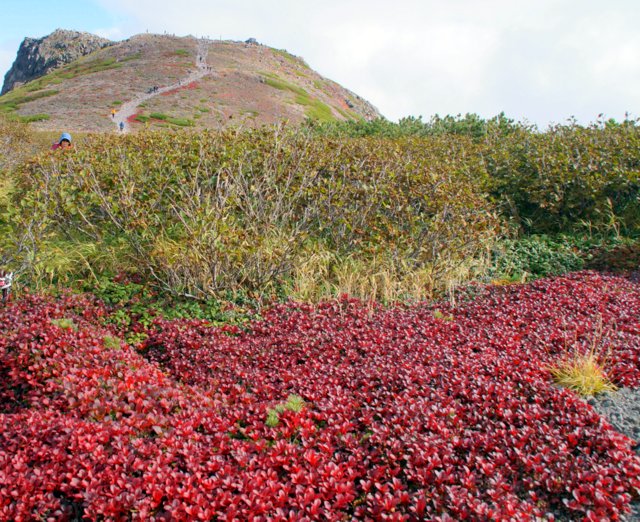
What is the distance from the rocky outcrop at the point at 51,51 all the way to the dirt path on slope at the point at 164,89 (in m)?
26.7

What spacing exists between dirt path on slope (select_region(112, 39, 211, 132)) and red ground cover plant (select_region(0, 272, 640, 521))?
25514 millimetres

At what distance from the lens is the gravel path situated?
3334 millimetres

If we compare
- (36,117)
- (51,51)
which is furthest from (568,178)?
(51,51)

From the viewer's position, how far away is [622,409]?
3.55m

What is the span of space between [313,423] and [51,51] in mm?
97396

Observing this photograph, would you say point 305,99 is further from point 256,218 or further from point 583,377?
point 583,377

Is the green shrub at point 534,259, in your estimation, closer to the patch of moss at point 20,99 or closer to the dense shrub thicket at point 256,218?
the dense shrub thicket at point 256,218

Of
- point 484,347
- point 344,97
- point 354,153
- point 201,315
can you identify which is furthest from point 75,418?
point 344,97

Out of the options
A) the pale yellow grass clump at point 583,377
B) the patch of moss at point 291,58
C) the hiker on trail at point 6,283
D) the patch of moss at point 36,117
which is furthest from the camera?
the patch of moss at point 291,58


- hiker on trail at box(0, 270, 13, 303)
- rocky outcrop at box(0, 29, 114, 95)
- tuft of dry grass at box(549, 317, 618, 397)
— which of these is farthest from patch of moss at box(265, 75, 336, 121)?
tuft of dry grass at box(549, 317, 618, 397)

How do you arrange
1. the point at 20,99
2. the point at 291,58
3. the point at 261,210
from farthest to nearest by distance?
the point at 291,58
the point at 20,99
the point at 261,210

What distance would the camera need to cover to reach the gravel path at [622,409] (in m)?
3.33

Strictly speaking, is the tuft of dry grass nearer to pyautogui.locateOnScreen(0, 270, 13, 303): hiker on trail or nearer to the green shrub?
the green shrub

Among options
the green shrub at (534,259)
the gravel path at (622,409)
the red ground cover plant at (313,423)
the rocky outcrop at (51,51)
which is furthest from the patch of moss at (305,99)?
the gravel path at (622,409)
